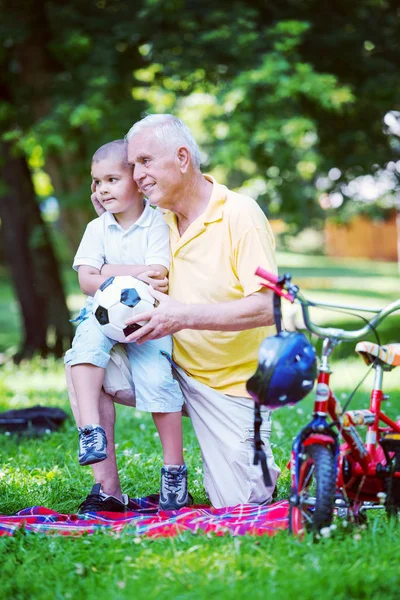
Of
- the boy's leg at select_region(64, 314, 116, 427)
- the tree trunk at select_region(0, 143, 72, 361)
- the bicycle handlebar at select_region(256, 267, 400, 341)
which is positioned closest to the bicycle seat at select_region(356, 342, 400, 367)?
the bicycle handlebar at select_region(256, 267, 400, 341)

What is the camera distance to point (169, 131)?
3.91 meters

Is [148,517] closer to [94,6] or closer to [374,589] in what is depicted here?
[374,589]

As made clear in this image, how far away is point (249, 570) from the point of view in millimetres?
2900

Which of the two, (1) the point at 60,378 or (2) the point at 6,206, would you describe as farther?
(2) the point at 6,206

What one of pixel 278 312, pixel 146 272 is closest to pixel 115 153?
pixel 146 272

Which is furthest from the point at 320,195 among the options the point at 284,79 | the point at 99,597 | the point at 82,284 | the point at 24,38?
the point at 99,597

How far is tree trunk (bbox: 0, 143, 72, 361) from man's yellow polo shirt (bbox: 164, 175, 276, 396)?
7801 mm

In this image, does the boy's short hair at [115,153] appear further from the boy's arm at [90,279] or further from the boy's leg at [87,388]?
the boy's leg at [87,388]

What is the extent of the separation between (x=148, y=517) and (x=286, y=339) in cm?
106

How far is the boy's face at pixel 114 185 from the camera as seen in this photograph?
4.02 metres

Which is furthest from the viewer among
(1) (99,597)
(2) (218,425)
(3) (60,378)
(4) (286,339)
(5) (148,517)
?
(3) (60,378)

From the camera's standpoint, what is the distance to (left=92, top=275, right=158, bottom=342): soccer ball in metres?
3.78

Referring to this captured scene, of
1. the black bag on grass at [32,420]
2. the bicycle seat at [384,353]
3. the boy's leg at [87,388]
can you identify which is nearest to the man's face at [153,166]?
the boy's leg at [87,388]

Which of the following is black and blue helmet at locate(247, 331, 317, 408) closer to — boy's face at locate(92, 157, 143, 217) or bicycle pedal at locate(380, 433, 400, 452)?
bicycle pedal at locate(380, 433, 400, 452)
